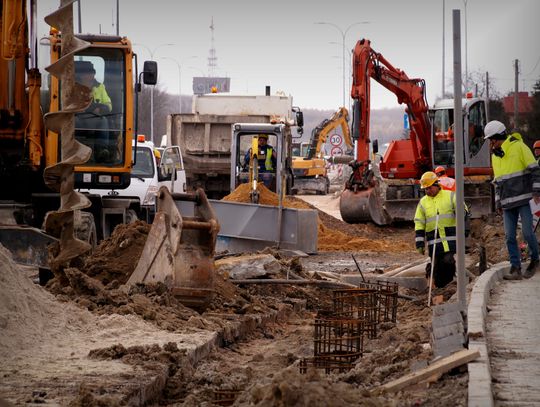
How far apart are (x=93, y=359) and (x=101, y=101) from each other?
9130 mm

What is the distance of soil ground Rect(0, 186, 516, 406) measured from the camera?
7.67 metres

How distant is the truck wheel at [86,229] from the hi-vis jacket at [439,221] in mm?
4475

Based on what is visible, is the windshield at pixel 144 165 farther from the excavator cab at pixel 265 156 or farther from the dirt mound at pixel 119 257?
the dirt mound at pixel 119 257

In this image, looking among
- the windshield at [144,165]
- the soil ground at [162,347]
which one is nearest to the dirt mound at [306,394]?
the soil ground at [162,347]

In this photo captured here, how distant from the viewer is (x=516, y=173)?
15.6 m

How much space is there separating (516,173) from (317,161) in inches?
1703

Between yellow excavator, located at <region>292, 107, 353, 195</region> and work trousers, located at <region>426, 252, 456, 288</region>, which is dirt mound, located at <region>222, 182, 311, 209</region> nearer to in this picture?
work trousers, located at <region>426, 252, 456, 288</region>

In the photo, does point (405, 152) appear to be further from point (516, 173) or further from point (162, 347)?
point (162, 347)

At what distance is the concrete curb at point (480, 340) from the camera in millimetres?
7082

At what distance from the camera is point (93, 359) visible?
9.46 meters

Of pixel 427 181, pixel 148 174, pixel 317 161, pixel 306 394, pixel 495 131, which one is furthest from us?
pixel 317 161

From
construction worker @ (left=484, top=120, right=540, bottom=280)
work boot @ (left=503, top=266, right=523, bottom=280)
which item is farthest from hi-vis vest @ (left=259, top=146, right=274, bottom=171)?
construction worker @ (left=484, top=120, right=540, bottom=280)

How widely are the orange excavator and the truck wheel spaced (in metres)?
13.2

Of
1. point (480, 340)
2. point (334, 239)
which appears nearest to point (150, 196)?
point (334, 239)
